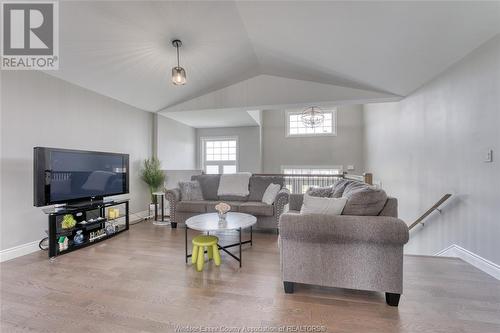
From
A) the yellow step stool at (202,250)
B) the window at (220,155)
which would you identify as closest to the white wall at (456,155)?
the yellow step stool at (202,250)

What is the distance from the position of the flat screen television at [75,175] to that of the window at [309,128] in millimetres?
5596

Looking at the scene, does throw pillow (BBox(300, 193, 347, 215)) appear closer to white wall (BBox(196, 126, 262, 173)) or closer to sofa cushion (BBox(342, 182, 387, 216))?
sofa cushion (BBox(342, 182, 387, 216))

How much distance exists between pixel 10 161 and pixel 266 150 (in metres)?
6.49

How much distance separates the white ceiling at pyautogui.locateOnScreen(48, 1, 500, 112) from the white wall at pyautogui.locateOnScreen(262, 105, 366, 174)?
143 inches

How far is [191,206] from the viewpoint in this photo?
3998 mm

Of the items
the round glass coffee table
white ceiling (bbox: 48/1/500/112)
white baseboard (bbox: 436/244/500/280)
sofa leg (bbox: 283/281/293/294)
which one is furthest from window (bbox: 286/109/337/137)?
sofa leg (bbox: 283/281/293/294)

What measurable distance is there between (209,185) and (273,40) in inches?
113

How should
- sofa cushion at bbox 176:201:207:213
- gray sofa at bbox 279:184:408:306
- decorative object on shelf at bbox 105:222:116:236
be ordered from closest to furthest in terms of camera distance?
gray sofa at bbox 279:184:408:306 < decorative object on shelf at bbox 105:222:116:236 < sofa cushion at bbox 176:201:207:213

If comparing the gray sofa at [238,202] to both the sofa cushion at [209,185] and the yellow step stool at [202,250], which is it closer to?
the sofa cushion at [209,185]

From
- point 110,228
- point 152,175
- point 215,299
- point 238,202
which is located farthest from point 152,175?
point 215,299

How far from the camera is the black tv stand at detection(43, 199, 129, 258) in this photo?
2717 millimetres

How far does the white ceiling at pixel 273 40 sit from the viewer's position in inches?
87.4

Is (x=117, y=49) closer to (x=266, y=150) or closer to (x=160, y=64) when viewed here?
(x=160, y=64)

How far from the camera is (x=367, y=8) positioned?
2.16 metres
